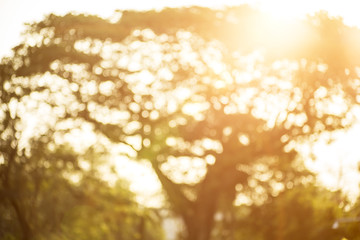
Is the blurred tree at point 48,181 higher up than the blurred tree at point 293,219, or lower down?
higher up

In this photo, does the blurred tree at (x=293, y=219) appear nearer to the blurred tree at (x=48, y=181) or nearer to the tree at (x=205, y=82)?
the tree at (x=205, y=82)

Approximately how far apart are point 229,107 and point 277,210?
5.08 metres

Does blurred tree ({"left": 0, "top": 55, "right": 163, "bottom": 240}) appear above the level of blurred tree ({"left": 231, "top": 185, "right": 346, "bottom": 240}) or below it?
above

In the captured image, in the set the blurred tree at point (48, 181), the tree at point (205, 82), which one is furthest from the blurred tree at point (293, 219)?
the blurred tree at point (48, 181)

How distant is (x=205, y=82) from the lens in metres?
20.1

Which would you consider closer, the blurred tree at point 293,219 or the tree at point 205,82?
the blurred tree at point 293,219

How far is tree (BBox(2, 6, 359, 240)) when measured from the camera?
751 inches

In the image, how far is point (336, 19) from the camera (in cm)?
1888

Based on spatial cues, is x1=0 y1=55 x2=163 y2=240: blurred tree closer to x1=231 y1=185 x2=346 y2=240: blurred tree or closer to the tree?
the tree

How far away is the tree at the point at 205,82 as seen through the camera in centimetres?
1908

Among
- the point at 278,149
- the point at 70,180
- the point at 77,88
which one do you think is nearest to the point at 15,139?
the point at 77,88

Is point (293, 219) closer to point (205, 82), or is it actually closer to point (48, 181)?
point (205, 82)

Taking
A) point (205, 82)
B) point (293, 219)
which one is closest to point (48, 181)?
point (205, 82)

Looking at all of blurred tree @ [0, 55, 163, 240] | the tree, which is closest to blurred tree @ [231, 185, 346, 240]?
the tree
